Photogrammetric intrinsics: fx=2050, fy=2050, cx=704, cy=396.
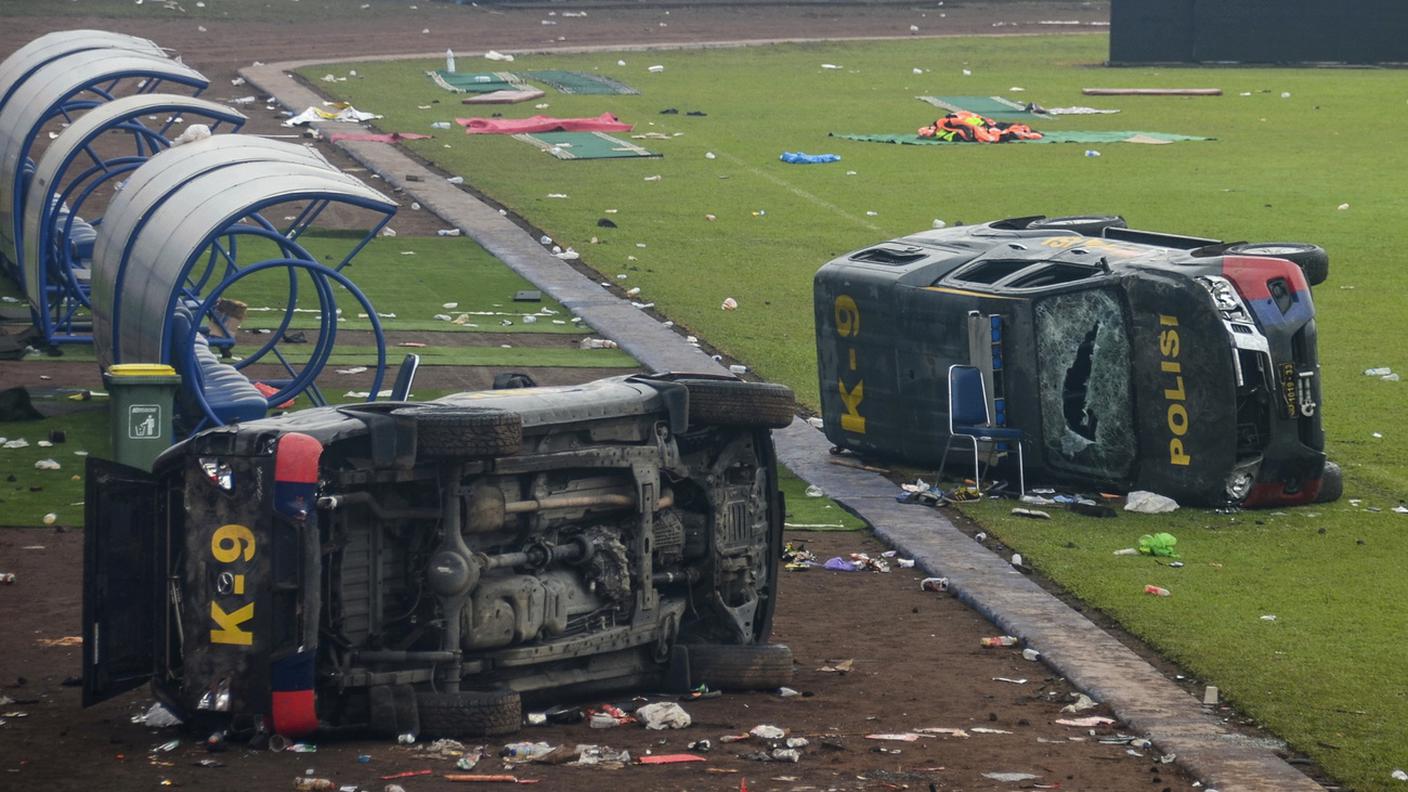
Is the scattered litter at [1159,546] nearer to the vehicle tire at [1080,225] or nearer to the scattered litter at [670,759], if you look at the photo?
the vehicle tire at [1080,225]

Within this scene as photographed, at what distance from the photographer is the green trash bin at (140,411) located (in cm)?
1320

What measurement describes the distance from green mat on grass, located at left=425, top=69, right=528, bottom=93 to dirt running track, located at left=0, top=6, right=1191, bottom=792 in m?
30.4

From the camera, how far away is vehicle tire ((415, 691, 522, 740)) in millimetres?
8609

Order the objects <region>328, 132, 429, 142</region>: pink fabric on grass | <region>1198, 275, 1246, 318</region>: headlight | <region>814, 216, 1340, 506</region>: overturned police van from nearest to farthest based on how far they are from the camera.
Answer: <region>1198, 275, 1246, 318</region>: headlight < <region>814, 216, 1340, 506</region>: overturned police van < <region>328, 132, 429, 142</region>: pink fabric on grass

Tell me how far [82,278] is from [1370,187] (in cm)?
1843

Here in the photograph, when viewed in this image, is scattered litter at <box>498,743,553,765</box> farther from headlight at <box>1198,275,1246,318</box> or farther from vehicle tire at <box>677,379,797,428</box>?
headlight at <box>1198,275,1246,318</box>

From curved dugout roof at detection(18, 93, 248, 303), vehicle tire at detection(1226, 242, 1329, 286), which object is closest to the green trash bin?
curved dugout roof at detection(18, 93, 248, 303)

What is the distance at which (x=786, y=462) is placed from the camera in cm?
1484

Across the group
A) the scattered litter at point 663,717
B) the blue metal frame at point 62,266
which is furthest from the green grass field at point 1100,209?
the blue metal frame at point 62,266

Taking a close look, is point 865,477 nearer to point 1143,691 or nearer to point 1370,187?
point 1143,691

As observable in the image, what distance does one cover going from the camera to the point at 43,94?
73.6ft

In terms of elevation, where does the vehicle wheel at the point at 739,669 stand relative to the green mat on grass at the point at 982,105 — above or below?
below

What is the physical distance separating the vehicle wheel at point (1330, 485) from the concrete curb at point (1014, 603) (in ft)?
8.30

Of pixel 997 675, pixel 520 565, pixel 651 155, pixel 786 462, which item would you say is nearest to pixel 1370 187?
pixel 651 155
